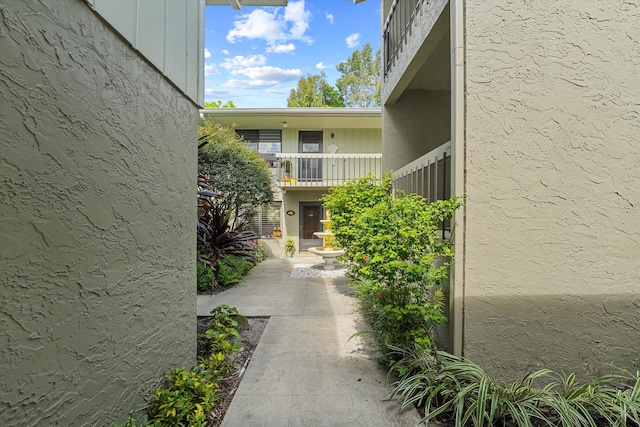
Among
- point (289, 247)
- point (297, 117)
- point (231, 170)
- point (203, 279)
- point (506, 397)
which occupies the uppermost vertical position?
point (297, 117)


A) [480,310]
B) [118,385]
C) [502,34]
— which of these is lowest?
[118,385]

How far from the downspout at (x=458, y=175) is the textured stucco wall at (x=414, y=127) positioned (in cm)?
315

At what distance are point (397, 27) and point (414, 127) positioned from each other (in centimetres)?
194

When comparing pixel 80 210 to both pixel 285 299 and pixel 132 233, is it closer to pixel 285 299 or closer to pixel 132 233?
pixel 132 233

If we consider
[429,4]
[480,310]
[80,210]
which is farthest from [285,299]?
[429,4]

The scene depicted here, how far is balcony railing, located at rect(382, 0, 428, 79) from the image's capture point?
4.62 m

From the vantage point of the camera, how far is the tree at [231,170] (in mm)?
8391

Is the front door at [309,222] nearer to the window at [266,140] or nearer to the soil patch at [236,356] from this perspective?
the window at [266,140]

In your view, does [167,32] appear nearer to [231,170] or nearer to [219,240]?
[219,240]

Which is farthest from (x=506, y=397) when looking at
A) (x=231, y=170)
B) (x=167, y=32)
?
(x=231, y=170)

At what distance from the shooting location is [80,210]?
1.63m

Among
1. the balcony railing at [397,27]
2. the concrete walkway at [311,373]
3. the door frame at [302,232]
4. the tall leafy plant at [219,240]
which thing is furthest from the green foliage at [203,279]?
the balcony railing at [397,27]

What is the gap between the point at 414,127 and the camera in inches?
243

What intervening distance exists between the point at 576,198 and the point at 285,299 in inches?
178
